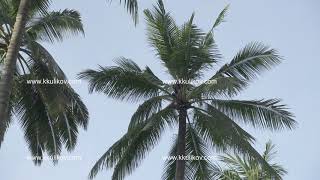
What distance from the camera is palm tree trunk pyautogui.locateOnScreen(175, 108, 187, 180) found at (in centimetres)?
1987

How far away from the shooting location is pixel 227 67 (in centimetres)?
2142

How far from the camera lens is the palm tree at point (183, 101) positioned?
813 inches

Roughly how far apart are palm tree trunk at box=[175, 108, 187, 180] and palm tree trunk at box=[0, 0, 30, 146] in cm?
586

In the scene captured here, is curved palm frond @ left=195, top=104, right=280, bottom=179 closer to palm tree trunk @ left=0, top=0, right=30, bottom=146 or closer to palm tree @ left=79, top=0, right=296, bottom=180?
palm tree @ left=79, top=0, right=296, bottom=180

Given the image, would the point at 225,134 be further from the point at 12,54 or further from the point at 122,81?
the point at 12,54

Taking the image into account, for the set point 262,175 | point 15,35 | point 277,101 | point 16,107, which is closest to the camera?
point 15,35

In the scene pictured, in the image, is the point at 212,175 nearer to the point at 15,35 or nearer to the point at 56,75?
the point at 56,75

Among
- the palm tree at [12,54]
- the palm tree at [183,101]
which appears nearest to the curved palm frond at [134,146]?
the palm tree at [183,101]

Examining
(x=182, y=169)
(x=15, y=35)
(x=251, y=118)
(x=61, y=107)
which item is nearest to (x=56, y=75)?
(x=61, y=107)

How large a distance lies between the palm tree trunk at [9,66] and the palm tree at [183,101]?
486 cm

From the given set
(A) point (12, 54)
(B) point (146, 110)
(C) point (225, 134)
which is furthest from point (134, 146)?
(A) point (12, 54)

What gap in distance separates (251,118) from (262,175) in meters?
3.02

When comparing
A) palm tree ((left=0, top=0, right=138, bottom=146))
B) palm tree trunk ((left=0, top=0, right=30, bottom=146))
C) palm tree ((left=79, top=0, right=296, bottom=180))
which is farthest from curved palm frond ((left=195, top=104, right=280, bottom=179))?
palm tree trunk ((left=0, top=0, right=30, bottom=146))

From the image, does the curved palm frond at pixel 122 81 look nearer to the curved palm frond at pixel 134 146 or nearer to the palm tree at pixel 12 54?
the curved palm frond at pixel 134 146
